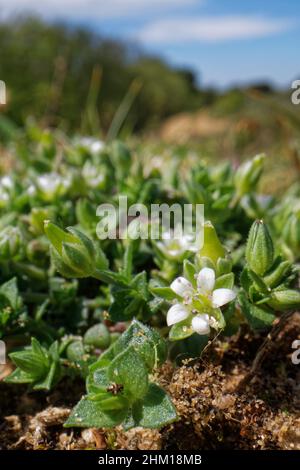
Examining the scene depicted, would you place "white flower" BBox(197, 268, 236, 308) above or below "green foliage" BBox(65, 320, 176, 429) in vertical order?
above

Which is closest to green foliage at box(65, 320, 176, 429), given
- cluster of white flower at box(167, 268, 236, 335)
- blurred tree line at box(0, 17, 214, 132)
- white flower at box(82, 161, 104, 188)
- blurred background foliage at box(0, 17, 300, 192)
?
cluster of white flower at box(167, 268, 236, 335)

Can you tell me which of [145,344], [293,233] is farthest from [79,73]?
[145,344]

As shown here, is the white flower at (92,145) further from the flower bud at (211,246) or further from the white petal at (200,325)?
the white petal at (200,325)

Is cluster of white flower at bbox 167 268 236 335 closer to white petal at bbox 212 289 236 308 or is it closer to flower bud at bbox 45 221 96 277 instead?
white petal at bbox 212 289 236 308

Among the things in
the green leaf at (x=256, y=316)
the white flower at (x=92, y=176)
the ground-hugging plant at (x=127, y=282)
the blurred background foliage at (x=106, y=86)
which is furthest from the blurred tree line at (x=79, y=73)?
the green leaf at (x=256, y=316)

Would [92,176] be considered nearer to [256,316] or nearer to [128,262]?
[128,262]

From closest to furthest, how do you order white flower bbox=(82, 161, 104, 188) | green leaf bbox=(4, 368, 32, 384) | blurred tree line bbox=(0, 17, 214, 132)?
green leaf bbox=(4, 368, 32, 384)
white flower bbox=(82, 161, 104, 188)
blurred tree line bbox=(0, 17, 214, 132)

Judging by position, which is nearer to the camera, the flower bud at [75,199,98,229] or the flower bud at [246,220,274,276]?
Answer: the flower bud at [246,220,274,276]
